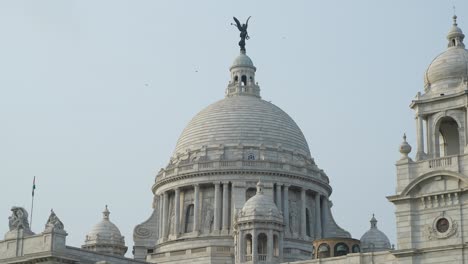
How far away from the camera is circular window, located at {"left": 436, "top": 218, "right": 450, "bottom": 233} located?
8006 centimetres

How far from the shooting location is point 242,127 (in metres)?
132

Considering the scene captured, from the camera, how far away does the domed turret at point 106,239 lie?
127 m

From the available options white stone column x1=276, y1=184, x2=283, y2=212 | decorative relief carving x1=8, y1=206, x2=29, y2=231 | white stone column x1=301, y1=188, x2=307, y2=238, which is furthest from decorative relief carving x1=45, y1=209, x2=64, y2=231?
white stone column x1=301, y1=188, x2=307, y2=238

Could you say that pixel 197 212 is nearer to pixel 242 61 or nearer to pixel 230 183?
pixel 230 183

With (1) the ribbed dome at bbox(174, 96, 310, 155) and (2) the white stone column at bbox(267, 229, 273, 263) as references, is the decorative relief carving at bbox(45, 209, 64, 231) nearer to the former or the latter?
(2) the white stone column at bbox(267, 229, 273, 263)

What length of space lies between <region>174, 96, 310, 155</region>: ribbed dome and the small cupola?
60.3 inches

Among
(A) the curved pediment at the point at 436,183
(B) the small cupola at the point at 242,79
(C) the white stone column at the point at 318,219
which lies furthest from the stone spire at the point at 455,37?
(B) the small cupola at the point at 242,79

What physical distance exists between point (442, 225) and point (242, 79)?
61.9m

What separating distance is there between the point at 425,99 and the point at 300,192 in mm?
46817

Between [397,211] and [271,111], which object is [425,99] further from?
[271,111]

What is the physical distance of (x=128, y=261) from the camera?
10006 cm

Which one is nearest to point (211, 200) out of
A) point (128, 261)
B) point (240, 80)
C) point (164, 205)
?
point (164, 205)

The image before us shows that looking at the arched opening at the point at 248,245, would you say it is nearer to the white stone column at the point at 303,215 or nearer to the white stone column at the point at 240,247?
the white stone column at the point at 240,247

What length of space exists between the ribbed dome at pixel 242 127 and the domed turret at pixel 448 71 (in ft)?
154
